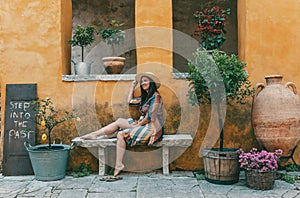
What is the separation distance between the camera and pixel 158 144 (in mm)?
4012

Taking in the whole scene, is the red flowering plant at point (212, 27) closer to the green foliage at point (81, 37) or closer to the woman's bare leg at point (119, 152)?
the green foliage at point (81, 37)

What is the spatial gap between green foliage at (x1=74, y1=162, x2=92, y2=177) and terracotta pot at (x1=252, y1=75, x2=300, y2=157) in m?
2.17

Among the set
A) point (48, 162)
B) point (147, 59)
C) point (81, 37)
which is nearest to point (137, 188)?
point (48, 162)

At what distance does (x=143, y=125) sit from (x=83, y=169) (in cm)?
97

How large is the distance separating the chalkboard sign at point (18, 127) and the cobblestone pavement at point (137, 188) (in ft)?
0.62

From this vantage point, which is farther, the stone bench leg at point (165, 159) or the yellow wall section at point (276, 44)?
the yellow wall section at point (276, 44)

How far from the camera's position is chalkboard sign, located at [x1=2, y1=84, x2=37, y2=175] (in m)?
4.22

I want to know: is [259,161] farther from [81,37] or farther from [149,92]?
[81,37]

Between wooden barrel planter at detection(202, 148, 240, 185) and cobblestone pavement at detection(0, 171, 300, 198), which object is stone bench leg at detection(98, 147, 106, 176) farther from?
wooden barrel planter at detection(202, 148, 240, 185)

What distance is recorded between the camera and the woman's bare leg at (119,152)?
13.1 feet

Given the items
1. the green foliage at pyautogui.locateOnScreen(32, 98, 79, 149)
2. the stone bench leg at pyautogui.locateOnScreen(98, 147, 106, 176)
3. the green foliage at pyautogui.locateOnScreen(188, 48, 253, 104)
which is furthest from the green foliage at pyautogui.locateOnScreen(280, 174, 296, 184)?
the green foliage at pyautogui.locateOnScreen(32, 98, 79, 149)

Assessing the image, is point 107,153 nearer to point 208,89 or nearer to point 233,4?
point 208,89

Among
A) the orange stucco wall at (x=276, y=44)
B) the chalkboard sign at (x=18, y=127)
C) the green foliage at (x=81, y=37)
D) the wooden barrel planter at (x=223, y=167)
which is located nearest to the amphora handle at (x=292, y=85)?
the orange stucco wall at (x=276, y=44)

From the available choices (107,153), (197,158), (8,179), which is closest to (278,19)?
(197,158)
